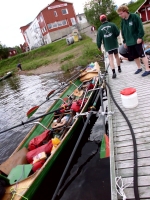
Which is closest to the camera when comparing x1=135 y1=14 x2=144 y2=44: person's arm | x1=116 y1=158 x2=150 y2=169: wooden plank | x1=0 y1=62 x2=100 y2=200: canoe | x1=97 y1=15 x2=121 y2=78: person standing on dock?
x1=116 y1=158 x2=150 y2=169: wooden plank

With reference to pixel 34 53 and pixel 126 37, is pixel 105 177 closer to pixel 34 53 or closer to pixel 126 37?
pixel 126 37

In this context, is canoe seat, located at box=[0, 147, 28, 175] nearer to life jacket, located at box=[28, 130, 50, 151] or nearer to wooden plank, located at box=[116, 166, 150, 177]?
life jacket, located at box=[28, 130, 50, 151]

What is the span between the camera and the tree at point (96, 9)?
3944cm

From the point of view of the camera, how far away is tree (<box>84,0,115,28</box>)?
3944 cm

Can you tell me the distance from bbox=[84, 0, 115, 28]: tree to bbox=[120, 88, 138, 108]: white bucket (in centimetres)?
3706

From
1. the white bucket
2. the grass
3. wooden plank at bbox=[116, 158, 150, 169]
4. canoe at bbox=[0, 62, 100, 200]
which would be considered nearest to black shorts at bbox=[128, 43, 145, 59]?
the white bucket

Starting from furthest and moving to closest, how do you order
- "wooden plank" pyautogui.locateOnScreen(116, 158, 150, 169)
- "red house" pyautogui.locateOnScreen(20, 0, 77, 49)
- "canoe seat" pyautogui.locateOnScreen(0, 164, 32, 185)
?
"red house" pyautogui.locateOnScreen(20, 0, 77, 49)
"canoe seat" pyautogui.locateOnScreen(0, 164, 32, 185)
"wooden plank" pyautogui.locateOnScreen(116, 158, 150, 169)

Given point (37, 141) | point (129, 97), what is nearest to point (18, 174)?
point (37, 141)

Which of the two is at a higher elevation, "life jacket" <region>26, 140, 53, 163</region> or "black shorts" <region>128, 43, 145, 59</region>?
"black shorts" <region>128, 43, 145, 59</region>

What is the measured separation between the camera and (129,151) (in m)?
3.82

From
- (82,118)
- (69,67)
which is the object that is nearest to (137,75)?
A: (82,118)

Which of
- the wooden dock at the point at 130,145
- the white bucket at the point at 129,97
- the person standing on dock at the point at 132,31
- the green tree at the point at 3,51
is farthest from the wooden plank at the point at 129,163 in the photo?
the green tree at the point at 3,51

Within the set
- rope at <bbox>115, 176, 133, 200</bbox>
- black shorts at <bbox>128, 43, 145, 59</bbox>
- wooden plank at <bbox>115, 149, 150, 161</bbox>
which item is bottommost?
rope at <bbox>115, 176, 133, 200</bbox>

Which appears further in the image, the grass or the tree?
the tree
